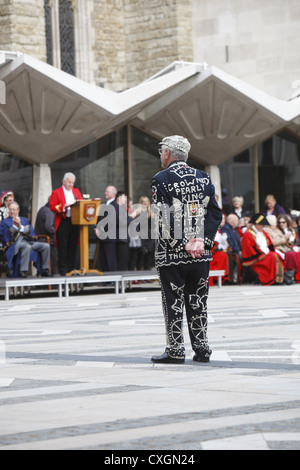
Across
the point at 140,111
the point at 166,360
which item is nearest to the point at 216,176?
the point at 140,111

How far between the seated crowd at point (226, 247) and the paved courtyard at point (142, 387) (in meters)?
5.75

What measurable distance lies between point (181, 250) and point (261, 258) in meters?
12.1

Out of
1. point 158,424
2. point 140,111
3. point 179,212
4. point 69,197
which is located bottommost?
point 158,424

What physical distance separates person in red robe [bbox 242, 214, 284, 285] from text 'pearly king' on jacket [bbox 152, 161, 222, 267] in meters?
12.0

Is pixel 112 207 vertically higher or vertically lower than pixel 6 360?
higher

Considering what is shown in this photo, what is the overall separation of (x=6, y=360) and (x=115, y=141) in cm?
1617

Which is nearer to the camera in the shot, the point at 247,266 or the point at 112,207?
the point at 112,207

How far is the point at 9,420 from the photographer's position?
5.30m

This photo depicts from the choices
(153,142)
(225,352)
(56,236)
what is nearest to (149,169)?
(153,142)

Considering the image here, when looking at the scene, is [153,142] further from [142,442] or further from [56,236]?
[142,442]

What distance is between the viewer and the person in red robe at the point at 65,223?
17.7m

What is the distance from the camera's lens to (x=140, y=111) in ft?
75.6

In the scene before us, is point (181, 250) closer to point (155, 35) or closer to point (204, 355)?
point (204, 355)

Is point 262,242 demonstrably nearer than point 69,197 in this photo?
No
